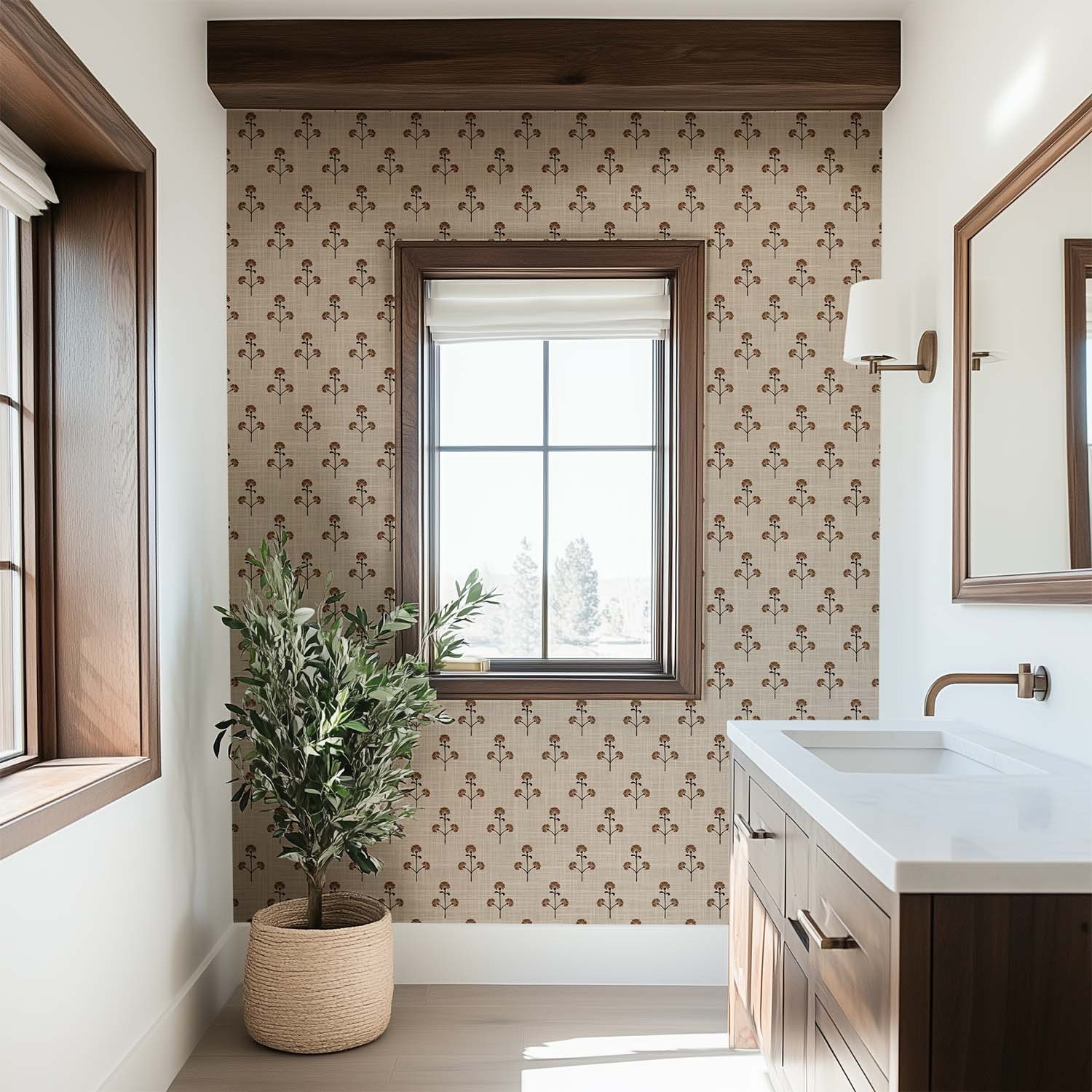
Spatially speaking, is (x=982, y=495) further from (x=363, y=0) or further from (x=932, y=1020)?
(x=363, y=0)

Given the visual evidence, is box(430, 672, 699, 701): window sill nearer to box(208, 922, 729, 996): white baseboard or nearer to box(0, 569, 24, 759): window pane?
box(208, 922, 729, 996): white baseboard

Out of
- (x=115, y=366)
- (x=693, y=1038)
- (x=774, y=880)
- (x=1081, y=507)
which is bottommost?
(x=693, y=1038)

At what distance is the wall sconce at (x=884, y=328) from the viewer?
254cm

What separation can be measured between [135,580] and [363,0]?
1.60 meters

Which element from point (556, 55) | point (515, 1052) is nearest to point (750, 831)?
point (515, 1052)

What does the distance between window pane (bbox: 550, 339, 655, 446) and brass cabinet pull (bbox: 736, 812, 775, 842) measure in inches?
50.0

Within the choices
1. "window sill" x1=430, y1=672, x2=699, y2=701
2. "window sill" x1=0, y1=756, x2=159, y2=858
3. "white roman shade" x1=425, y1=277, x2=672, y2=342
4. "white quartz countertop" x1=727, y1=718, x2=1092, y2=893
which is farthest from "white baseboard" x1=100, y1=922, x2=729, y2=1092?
"white roman shade" x1=425, y1=277, x2=672, y2=342

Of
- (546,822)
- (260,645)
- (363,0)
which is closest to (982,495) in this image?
(546,822)

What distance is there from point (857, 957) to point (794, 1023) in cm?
51

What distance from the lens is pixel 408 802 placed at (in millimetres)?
3066

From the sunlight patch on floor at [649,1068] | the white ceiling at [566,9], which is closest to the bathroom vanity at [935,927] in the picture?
the sunlight patch on floor at [649,1068]

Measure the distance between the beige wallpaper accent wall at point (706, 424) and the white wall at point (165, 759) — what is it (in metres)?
0.22

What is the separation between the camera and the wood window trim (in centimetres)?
304

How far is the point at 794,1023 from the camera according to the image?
1796 mm
